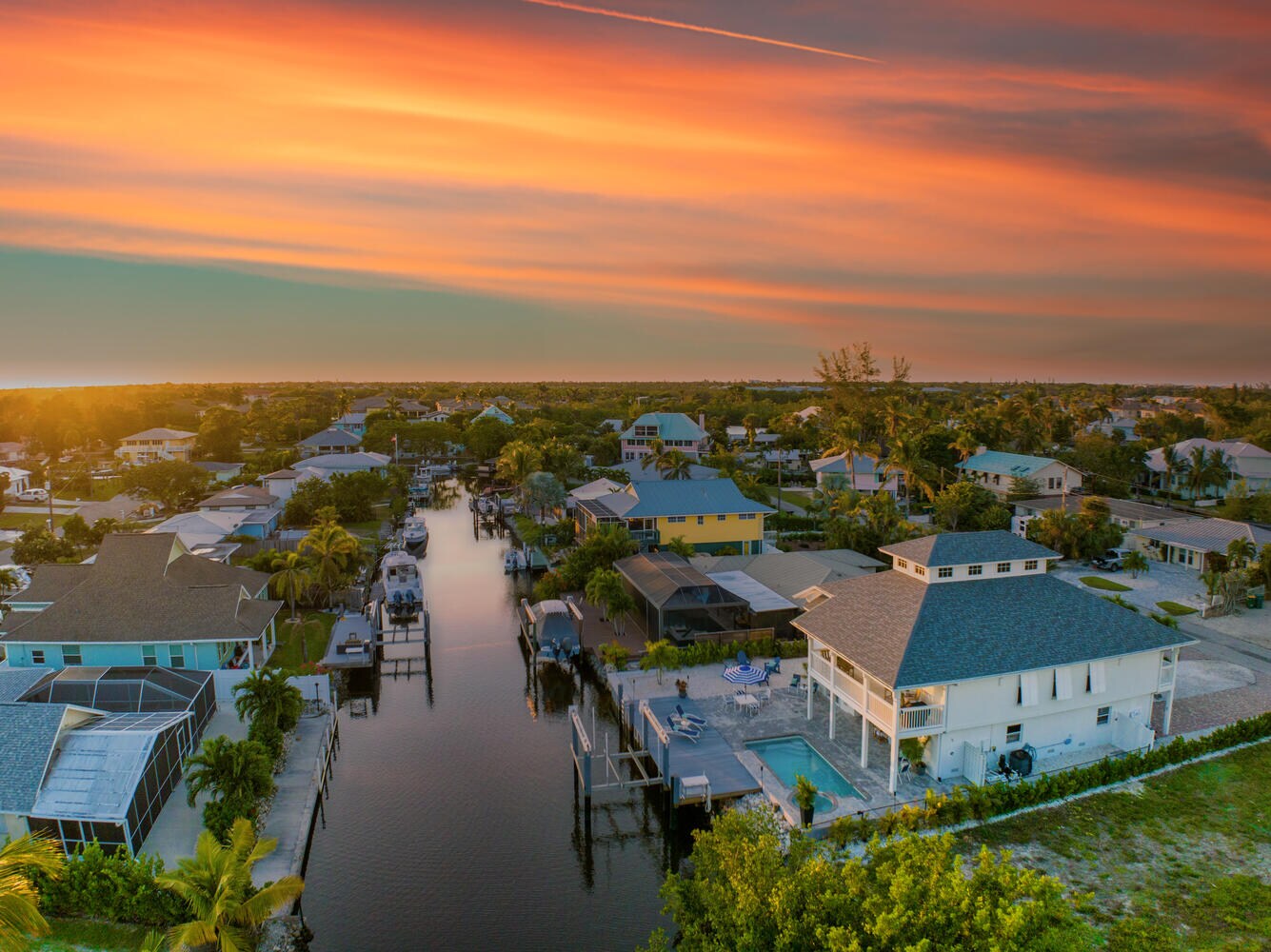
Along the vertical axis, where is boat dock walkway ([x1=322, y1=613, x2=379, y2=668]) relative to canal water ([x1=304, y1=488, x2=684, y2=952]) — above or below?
Answer: above

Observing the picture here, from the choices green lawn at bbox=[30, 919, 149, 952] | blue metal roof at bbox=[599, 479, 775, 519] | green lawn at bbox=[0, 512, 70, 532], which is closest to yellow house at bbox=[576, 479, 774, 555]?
blue metal roof at bbox=[599, 479, 775, 519]

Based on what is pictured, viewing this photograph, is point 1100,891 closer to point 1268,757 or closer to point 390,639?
point 1268,757

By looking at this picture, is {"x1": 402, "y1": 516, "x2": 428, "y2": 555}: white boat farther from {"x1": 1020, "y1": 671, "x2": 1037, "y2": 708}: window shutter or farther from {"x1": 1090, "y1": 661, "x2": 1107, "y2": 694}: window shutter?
{"x1": 1090, "y1": 661, "x2": 1107, "y2": 694}: window shutter

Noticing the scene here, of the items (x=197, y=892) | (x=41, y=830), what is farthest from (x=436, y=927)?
(x=41, y=830)

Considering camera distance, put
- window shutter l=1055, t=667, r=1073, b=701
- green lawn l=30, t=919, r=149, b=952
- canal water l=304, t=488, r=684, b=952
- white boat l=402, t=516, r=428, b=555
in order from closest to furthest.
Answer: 1. green lawn l=30, t=919, r=149, b=952
2. canal water l=304, t=488, r=684, b=952
3. window shutter l=1055, t=667, r=1073, b=701
4. white boat l=402, t=516, r=428, b=555

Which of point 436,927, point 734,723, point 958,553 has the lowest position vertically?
point 436,927
